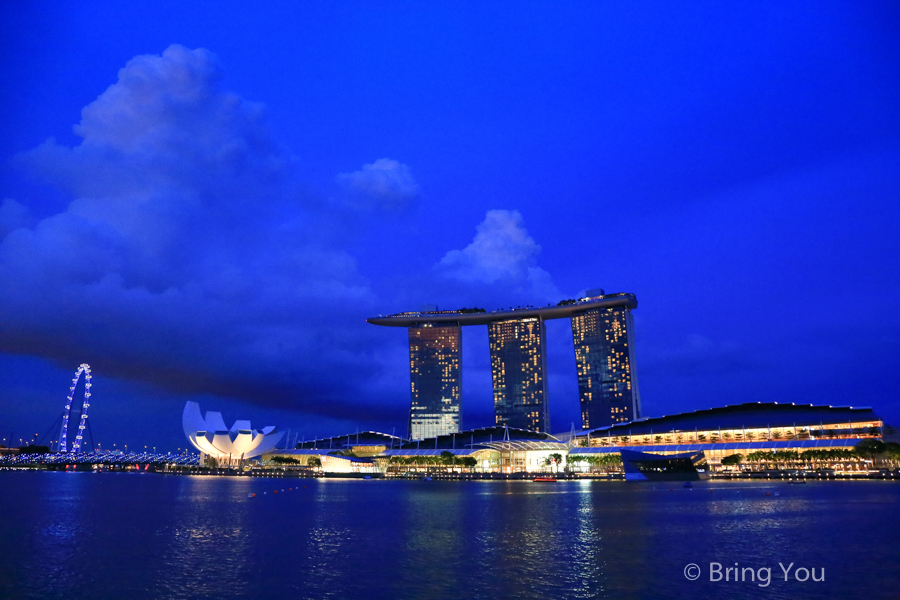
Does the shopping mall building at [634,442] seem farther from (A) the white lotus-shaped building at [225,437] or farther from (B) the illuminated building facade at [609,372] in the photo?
(B) the illuminated building facade at [609,372]

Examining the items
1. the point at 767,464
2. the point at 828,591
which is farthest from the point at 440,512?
the point at 767,464

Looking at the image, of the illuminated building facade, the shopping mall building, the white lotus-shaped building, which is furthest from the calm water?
the illuminated building facade

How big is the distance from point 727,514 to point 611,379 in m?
151

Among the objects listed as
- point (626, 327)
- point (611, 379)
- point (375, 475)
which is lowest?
point (375, 475)

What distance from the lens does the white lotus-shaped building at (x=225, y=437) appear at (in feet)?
570

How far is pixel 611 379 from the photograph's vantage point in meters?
193

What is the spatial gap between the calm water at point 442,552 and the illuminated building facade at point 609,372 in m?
143

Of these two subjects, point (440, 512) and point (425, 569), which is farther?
point (440, 512)

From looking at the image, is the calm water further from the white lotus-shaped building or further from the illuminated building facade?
the illuminated building facade

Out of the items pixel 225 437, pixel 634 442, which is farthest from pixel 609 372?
pixel 225 437

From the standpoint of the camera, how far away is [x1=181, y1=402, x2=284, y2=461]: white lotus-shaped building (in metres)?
174

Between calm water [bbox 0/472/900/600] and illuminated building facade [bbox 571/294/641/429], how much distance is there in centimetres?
14306

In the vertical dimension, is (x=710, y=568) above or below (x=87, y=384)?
below

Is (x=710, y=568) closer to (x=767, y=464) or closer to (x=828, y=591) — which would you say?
(x=828, y=591)
